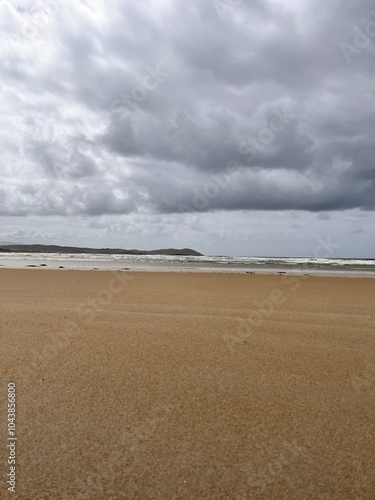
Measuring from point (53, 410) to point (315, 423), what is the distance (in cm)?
247

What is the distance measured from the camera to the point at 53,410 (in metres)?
4.21

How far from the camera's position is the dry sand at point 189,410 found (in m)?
3.10

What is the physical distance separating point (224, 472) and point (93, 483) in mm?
934

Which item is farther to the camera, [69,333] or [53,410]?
[69,333]

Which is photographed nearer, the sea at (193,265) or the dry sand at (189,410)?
the dry sand at (189,410)

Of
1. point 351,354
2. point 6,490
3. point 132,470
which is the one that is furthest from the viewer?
point 351,354

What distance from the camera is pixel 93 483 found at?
120 inches

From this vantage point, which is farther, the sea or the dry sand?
the sea

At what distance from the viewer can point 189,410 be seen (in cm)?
429

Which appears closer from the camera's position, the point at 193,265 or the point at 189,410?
the point at 189,410

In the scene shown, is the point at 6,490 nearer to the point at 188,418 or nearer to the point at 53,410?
the point at 53,410

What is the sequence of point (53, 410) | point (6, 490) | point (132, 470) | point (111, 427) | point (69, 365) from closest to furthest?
point (6, 490) → point (132, 470) → point (111, 427) → point (53, 410) → point (69, 365)

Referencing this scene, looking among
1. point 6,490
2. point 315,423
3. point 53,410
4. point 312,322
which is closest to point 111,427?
point 53,410

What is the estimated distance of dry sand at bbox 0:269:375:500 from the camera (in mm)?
3102
